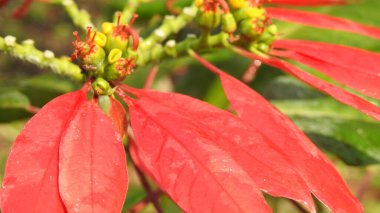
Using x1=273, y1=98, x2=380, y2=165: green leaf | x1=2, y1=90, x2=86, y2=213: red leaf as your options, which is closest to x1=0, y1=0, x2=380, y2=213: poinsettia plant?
x1=2, y1=90, x2=86, y2=213: red leaf

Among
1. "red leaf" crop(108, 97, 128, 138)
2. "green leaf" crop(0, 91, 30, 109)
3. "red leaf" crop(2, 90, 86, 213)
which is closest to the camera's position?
"red leaf" crop(2, 90, 86, 213)

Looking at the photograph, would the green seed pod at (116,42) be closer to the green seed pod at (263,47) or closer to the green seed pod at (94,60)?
the green seed pod at (94,60)

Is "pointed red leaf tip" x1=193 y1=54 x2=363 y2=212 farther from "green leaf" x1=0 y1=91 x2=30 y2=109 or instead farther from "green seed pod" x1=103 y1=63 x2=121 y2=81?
"green leaf" x1=0 y1=91 x2=30 y2=109

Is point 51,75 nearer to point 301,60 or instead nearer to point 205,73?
point 205,73

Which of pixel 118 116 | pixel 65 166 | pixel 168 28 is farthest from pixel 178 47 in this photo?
pixel 65 166

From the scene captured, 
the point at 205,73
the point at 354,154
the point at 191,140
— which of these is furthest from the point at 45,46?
the point at 191,140

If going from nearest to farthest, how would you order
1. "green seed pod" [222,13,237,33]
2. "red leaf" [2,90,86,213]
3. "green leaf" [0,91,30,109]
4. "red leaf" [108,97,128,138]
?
"red leaf" [2,90,86,213]
"red leaf" [108,97,128,138]
"green seed pod" [222,13,237,33]
"green leaf" [0,91,30,109]

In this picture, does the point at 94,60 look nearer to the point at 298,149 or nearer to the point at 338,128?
the point at 298,149

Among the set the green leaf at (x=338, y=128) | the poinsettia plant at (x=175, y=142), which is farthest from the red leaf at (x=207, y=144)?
the green leaf at (x=338, y=128)
